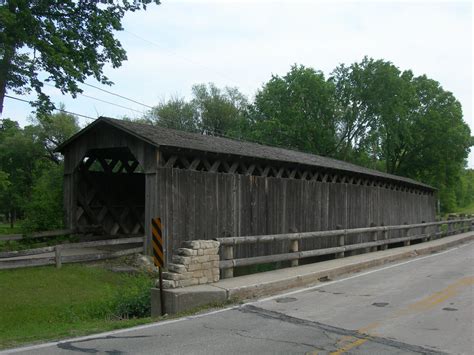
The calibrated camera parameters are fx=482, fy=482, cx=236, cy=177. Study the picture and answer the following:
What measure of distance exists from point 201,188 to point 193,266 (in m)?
5.78

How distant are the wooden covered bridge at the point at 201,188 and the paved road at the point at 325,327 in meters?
5.59

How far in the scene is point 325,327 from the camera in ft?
20.9

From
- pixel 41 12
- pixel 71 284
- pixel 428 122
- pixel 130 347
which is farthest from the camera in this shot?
pixel 428 122

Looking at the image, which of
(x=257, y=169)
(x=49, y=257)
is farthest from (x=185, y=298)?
(x=257, y=169)

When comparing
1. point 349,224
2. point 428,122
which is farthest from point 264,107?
point 349,224

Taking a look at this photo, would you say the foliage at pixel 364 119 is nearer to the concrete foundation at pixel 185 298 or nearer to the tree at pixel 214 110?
the tree at pixel 214 110

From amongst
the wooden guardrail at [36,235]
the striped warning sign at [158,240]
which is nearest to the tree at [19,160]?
the wooden guardrail at [36,235]

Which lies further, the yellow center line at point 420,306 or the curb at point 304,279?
the curb at point 304,279

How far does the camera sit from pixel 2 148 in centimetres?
3934

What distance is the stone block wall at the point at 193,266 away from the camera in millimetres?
8219

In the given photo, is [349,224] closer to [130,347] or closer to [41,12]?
[41,12]

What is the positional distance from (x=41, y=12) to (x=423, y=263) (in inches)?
587

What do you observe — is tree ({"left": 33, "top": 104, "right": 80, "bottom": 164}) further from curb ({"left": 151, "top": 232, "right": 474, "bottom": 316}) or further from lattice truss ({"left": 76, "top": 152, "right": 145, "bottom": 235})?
curb ({"left": 151, "top": 232, "right": 474, "bottom": 316})

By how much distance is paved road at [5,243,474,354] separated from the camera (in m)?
5.41
